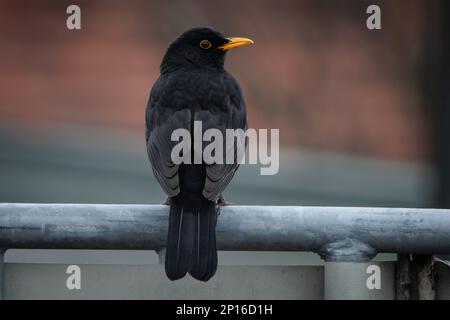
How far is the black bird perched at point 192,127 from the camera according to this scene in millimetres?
3211

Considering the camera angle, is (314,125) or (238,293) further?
(314,125)

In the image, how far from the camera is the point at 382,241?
3.01 m

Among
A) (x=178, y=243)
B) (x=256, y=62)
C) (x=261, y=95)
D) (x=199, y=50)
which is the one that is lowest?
(x=178, y=243)

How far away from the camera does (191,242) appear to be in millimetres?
3279

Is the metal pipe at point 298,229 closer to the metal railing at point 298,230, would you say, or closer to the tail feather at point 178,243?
the metal railing at point 298,230

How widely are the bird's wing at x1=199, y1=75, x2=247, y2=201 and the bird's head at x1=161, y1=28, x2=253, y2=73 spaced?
0.20 metres

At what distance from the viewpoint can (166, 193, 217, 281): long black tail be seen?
122 inches

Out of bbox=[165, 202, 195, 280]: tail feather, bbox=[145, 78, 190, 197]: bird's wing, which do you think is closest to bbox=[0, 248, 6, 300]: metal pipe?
bbox=[165, 202, 195, 280]: tail feather

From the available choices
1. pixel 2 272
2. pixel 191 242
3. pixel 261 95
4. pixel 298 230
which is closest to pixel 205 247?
pixel 191 242

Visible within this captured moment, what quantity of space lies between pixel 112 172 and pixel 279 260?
167 cm

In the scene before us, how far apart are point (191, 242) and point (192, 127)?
99cm

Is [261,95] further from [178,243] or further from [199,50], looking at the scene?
[178,243]

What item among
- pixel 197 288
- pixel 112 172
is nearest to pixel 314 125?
pixel 112 172
